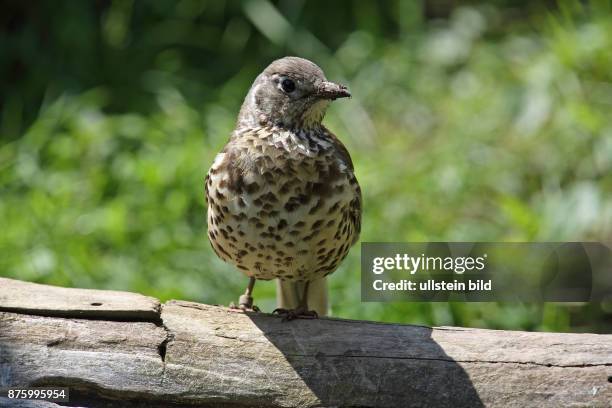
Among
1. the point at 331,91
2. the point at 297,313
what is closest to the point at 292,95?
the point at 331,91

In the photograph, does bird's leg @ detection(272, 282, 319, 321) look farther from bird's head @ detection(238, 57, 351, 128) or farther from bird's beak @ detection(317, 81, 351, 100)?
bird's beak @ detection(317, 81, 351, 100)

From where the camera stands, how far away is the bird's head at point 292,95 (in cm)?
371

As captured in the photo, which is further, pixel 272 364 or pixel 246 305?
pixel 246 305

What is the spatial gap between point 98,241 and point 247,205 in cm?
219

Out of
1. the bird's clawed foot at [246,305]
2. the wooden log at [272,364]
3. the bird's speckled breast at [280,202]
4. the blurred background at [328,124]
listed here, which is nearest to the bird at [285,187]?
the bird's speckled breast at [280,202]

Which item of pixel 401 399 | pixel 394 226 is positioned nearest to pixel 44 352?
pixel 401 399

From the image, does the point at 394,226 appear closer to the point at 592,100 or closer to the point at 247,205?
the point at 592,100

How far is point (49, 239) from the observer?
5.39 metres

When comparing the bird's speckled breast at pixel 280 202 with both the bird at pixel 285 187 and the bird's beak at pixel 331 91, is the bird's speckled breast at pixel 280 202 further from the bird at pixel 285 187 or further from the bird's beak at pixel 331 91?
the bird's beak at pixel 331 91

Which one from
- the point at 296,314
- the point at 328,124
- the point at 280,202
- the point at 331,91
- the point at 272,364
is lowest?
the point at 272,364

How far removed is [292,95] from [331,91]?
0.18 metres

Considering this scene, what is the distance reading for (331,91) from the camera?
3.66m

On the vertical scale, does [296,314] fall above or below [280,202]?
below

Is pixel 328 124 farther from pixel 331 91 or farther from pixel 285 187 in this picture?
pixel 285 187
